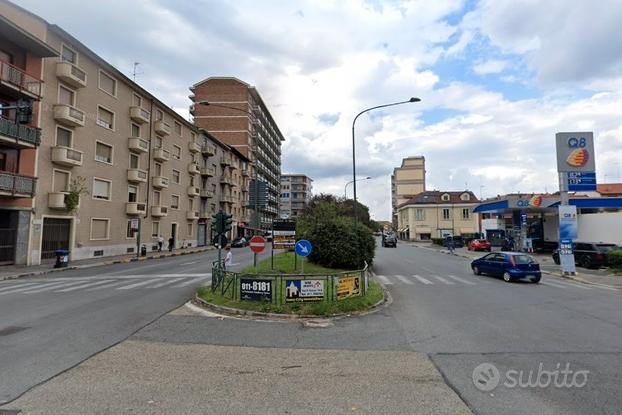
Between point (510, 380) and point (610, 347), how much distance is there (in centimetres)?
318

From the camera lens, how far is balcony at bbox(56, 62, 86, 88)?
2483 centimetres

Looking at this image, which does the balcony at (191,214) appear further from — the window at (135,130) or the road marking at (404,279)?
the road marking at (404,279)

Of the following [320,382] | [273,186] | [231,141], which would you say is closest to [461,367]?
[320,382]

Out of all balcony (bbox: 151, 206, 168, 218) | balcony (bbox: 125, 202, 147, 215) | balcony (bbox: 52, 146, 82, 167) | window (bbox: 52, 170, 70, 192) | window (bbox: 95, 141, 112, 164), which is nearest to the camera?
balcony (bbox: 52, 146, 82, 167)

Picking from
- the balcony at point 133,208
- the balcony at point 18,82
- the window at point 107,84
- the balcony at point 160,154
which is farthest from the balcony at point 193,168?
the balcony at point 18,82

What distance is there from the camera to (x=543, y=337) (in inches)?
296

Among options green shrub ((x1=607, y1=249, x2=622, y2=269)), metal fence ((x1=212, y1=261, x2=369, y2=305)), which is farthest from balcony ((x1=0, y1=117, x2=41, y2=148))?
green shrub ((x1=607, y1=249, x2=622, y2=269))

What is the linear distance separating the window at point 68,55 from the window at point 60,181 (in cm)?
801

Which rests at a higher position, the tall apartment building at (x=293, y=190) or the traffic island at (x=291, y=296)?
the tall apartment building at (x=293, y=190)

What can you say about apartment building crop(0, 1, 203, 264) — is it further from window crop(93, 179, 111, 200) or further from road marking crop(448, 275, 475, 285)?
road marking crop(448, 275, 475, 285)

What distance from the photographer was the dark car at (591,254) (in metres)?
23.0

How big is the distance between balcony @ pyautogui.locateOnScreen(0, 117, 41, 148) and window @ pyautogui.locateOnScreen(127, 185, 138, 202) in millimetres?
11352

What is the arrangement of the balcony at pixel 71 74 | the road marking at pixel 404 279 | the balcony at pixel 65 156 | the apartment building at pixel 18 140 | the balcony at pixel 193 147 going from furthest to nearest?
the balcony at pixel 193 147 → the balcony at pixel 71 74 → the balcony at pixel 65 156 → the apartment building at pixel 18 140 → the road marking at pixel 404 279

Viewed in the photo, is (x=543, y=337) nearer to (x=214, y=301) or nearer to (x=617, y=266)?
(x=214, y=301)
